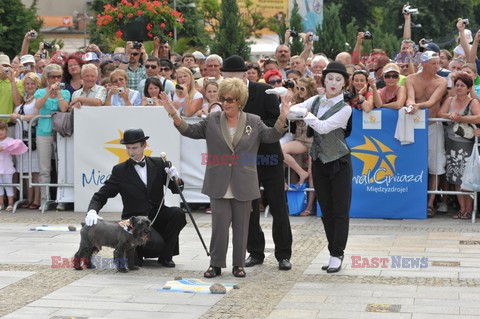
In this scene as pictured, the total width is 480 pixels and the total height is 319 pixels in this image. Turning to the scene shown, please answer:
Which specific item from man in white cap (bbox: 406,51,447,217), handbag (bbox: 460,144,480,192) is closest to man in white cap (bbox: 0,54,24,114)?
man in white cap (bbox: 406,51,447,217)

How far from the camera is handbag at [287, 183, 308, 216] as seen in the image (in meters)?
13.9

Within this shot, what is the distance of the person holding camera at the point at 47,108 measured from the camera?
46.8 feet

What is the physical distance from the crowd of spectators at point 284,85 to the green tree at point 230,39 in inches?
494

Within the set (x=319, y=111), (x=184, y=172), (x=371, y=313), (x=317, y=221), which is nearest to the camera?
(x=371, y=313)

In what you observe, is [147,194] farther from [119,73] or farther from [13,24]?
[13,24]

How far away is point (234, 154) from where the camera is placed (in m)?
9.60

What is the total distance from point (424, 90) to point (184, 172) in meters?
3.46

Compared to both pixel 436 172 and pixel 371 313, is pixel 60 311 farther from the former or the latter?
pixel 436 172

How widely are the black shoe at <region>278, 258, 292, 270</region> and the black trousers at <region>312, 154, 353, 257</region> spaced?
447 mm

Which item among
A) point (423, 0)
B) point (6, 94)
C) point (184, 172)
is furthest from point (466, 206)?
point (423, 0)

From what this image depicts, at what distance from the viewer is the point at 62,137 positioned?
14.3m

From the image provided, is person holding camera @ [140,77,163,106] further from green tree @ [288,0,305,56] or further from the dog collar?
green tree @ [288,0,305,56]

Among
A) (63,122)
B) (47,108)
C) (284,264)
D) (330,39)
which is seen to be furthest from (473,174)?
(330,39)

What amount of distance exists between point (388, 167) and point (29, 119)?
16.5 ft
